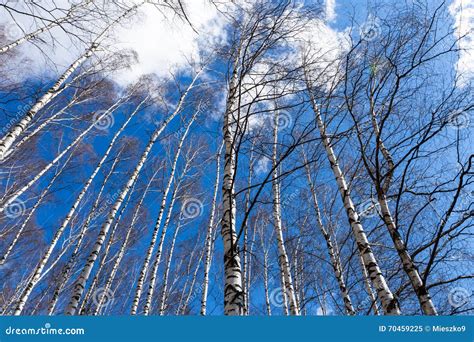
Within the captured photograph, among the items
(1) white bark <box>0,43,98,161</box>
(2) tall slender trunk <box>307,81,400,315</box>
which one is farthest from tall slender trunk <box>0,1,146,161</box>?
(2) tall slender trunk <box>307,81,400,315</box>

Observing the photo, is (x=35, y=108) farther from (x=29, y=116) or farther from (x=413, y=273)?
(x=413, y=273)

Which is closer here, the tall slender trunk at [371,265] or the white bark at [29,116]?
the tall slender trunk at [371,265]

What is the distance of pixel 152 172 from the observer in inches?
402

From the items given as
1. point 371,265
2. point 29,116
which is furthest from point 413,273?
point 29,116

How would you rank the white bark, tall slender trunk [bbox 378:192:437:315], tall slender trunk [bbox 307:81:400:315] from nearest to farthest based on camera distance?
tall slender trunk [bbox 378:192:437:315], tall slender trunk [bbox 307:81:400:315], the white bark

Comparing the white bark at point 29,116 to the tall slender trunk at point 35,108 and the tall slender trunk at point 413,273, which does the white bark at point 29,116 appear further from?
the tall slender trunk at point 413,273

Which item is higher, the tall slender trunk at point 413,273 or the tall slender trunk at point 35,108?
the tall slender trunk at point 35,108

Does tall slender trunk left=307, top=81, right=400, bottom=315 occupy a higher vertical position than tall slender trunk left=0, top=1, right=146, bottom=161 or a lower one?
lower

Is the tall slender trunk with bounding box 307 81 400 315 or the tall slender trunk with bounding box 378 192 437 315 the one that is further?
the tall slender trunk with bounding box 307 81 400 315

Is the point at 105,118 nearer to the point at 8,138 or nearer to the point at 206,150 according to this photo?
the point at 206,150

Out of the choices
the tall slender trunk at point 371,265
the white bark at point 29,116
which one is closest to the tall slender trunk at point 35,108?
the white bark at point 29,116

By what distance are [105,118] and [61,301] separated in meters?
9.20

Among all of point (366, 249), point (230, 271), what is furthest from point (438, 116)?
point (230, 271)

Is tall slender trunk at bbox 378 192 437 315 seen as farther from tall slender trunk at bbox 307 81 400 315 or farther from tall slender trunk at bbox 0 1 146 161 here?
tall slender trunk at bbox 0 1 146 161
